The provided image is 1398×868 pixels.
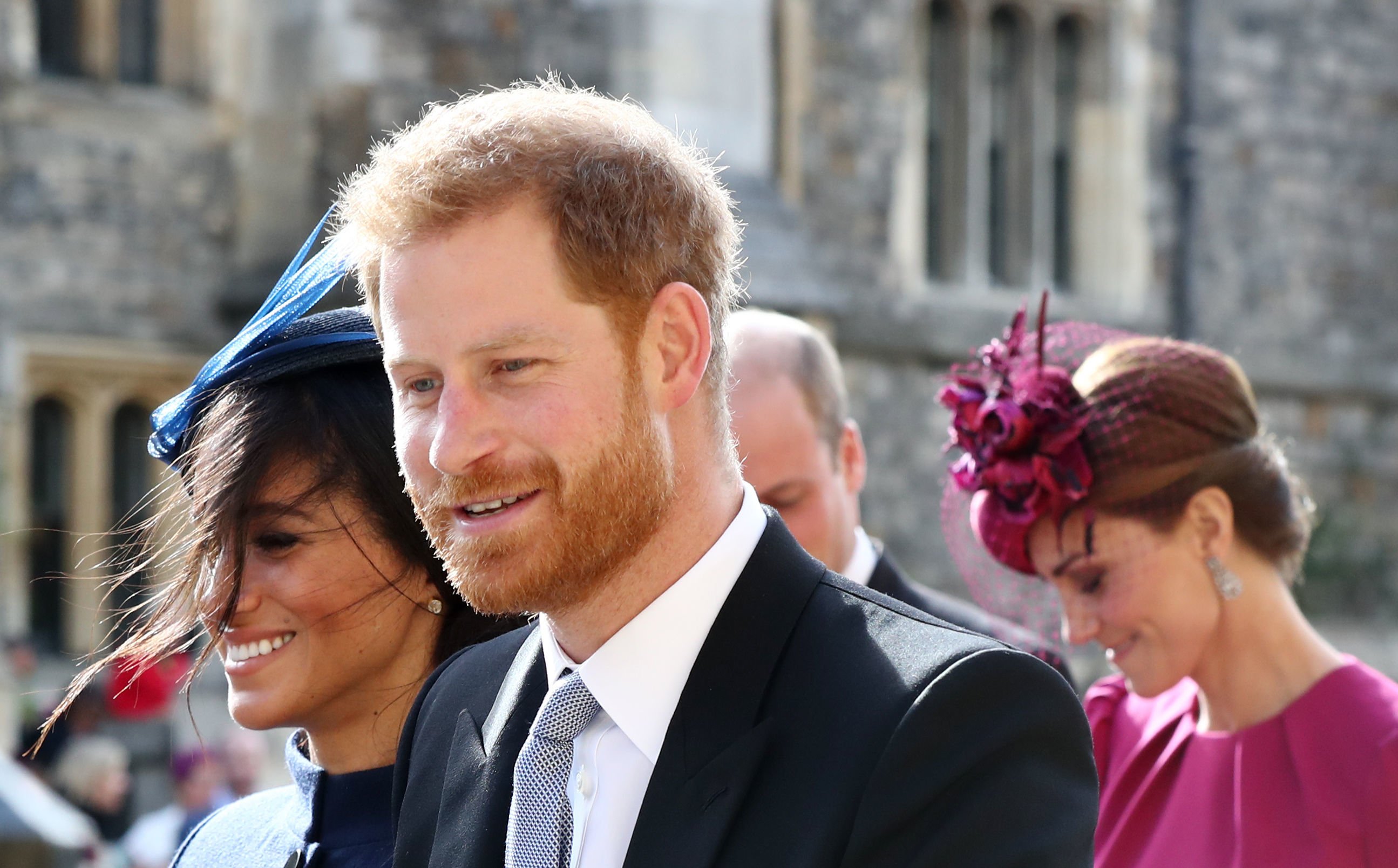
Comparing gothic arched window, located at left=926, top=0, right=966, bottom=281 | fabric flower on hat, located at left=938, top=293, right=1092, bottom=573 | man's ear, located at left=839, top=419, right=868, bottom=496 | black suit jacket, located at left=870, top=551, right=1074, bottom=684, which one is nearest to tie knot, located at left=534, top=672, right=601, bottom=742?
fabric flower on hat, located at left=938, top=293, right=1092, bottom=573

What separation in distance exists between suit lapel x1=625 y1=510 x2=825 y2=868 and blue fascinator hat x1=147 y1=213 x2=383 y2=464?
31.4 inches

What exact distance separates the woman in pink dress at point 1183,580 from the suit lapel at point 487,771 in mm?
1254

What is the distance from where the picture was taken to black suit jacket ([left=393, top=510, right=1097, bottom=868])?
1.39 meters

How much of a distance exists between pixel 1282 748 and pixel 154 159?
7649 mm

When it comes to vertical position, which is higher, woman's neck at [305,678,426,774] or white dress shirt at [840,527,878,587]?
woman's neck at [305,678,426,774]

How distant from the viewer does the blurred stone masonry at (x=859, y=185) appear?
8.77 m

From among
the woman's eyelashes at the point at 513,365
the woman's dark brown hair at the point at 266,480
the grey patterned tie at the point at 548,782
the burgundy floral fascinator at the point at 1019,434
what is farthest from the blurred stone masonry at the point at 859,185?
the woman's eyelashes at the point at 513,365

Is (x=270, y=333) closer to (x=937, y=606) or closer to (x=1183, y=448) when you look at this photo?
(x=1183, y=448)

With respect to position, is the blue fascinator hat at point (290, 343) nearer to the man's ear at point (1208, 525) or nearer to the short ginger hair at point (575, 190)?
the short ginger hair at point (575, 190)

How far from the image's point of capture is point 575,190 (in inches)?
60.9

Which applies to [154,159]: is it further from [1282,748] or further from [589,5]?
[1282,748]

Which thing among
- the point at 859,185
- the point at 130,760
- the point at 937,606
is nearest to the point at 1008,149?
the point at 859,185

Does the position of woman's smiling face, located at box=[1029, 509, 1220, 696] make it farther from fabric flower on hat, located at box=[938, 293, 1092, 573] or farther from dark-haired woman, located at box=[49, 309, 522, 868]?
dark-haired woman, located at box=[49, 309, 522, 868]

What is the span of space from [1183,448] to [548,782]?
150cm
